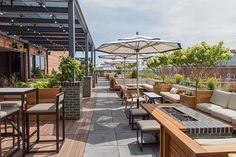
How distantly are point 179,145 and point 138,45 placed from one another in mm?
4906

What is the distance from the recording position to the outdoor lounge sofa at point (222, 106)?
213 inches

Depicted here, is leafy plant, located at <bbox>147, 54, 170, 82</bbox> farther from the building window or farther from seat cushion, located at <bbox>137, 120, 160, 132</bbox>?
the building window

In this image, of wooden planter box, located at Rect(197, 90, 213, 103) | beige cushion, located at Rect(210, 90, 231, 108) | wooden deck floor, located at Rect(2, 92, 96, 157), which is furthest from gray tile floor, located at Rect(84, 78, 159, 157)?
beige cushion, located at Rect(210, 90, 231, 108)

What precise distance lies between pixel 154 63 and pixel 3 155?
1233cm

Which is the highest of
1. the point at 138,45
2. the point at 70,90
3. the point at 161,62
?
the point at 138,45

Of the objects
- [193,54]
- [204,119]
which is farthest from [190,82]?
[204,119]

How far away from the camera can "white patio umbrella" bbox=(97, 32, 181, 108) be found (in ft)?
20.7

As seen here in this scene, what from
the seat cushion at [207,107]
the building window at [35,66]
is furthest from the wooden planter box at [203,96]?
the building window at [35,66]

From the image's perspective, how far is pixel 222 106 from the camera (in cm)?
650

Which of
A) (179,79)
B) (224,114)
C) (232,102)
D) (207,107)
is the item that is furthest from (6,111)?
(179,79)

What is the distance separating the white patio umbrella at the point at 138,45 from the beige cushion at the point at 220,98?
1691 mm

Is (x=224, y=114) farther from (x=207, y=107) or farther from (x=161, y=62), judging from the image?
(x=161, y=62)

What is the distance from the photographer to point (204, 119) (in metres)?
3.19

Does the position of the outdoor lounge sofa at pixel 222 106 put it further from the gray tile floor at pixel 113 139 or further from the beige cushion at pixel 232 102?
the gray tile floor at pixel 113 139
